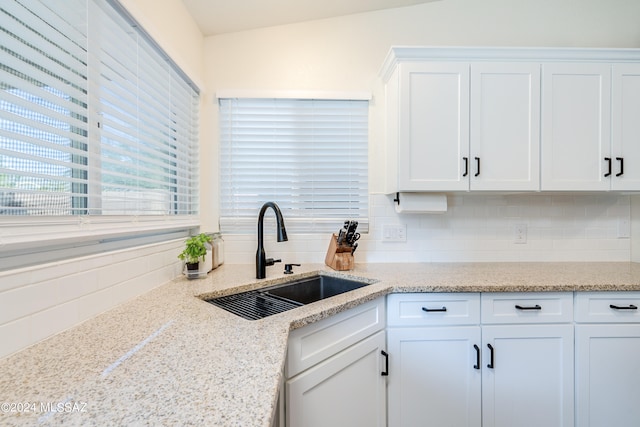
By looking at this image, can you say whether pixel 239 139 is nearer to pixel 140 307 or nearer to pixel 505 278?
pixel 140 307

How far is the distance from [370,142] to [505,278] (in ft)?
3.76

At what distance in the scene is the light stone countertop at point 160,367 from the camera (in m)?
0.48

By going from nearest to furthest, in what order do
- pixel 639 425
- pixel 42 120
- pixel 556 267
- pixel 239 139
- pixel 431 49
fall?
pixel 42 120
pixel 639 425
pixel 431 49
pixel 556 267
pixel 239 139

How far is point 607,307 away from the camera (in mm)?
1354

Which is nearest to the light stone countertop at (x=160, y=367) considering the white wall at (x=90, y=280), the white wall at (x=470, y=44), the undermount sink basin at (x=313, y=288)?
the white wall at (x=90, y=280)

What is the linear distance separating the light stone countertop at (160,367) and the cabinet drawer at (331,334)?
0.06 meters

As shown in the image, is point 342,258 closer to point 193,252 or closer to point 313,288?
point 313,288

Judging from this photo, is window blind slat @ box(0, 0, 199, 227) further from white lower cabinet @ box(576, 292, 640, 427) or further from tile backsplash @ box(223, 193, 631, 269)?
white lower cabinet @ box(576, 292, 640, 427)

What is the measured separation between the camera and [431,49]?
62.1 inches

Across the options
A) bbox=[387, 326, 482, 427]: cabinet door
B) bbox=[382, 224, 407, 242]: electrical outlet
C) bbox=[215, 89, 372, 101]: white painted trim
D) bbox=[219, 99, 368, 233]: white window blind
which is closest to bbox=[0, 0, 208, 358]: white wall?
bbox=[215, 89, 372, 101]: white painted trim

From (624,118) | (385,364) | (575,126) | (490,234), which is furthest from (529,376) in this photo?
(624,118)

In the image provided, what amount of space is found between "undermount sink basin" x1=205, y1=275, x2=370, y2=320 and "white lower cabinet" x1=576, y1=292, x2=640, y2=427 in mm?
1106

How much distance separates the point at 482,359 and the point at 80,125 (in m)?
1.91

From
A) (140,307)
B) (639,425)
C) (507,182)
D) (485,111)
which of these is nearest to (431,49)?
(485,111)
